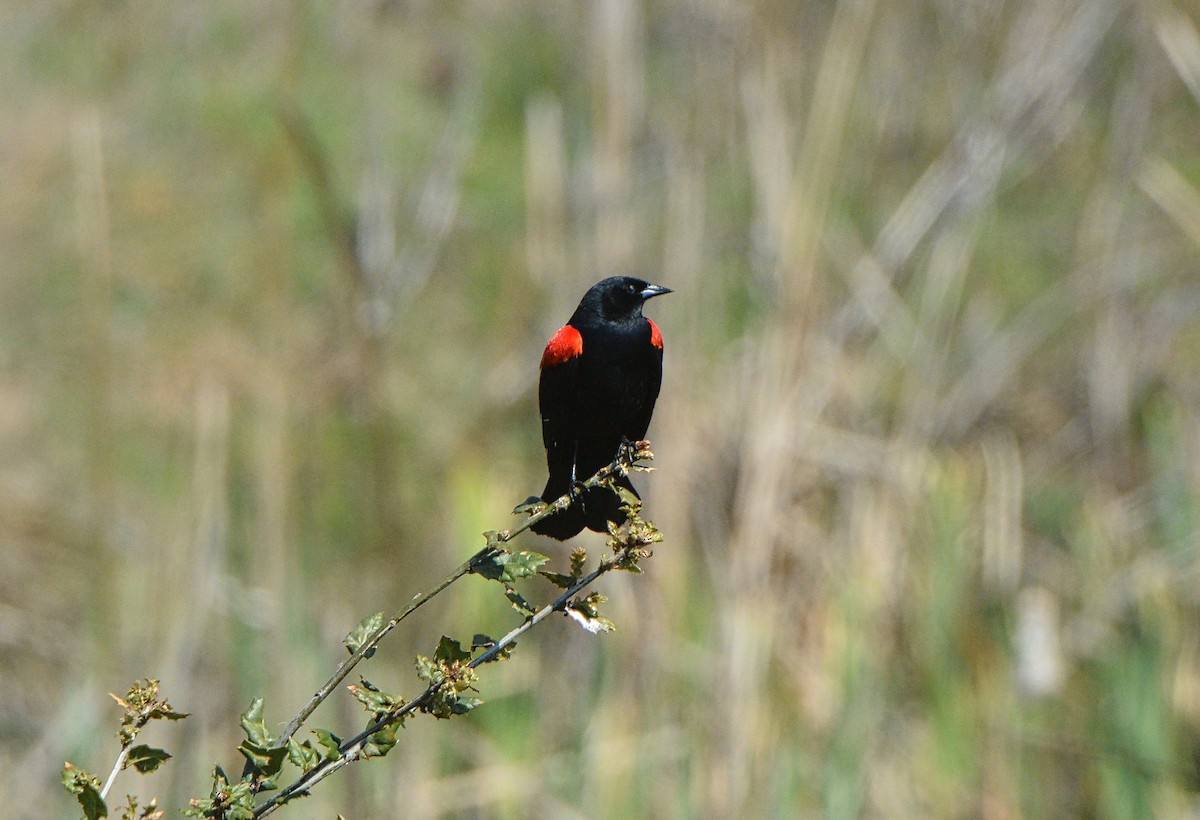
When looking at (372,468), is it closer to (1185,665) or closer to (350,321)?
(350,321)

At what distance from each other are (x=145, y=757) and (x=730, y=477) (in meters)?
2.32

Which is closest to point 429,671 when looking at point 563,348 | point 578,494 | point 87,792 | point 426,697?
point 426,697

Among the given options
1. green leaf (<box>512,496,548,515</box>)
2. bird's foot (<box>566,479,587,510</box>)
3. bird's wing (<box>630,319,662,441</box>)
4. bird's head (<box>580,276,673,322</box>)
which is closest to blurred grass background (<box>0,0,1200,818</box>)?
bird's head (<box>580,276,673,322</box>)

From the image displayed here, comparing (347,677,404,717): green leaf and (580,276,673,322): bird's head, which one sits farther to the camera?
(580,276,673,322): bird's head

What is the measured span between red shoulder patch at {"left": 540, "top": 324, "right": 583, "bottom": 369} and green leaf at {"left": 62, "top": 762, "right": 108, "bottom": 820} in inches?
41.2

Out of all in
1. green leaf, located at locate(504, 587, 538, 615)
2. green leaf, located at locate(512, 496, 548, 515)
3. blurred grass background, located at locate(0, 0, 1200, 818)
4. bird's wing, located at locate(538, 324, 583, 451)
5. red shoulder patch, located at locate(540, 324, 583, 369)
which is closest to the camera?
green leaf, located at locate(504, 587, 538, 615)

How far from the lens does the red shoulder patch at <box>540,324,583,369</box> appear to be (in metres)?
1.84

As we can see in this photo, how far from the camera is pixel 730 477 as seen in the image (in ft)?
10.5

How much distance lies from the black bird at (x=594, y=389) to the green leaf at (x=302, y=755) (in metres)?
0.65

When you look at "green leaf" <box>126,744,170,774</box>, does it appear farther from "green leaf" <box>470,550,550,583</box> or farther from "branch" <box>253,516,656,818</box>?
"green leaf" <box>470,550,550,583</box>

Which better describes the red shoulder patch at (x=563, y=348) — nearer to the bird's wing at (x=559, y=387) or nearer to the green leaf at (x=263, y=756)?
the bird's wing at (x=559, y=387)

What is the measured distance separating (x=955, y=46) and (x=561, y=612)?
2701 mm

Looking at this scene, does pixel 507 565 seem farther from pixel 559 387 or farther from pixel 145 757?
pixel 559 387

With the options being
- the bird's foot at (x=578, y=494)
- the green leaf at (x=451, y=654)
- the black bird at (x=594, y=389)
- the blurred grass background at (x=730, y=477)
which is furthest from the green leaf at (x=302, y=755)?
the blurred grass background at (x=730, y=477)
